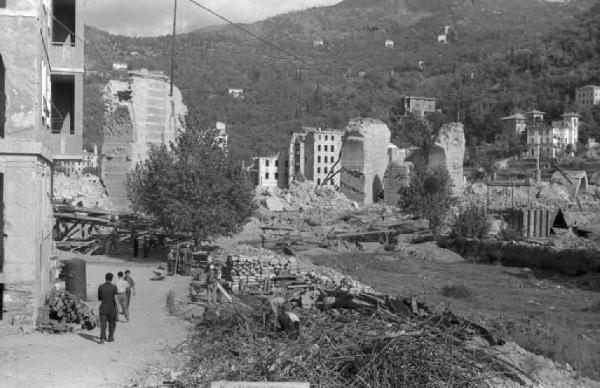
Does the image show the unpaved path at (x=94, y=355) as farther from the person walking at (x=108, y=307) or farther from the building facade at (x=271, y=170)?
the building facade at (x=271, y=170)

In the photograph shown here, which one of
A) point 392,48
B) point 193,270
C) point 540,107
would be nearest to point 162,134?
point 193,270

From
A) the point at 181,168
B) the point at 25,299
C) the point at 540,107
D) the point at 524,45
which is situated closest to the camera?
the point at 25,299

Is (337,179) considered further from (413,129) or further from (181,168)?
(181,168)

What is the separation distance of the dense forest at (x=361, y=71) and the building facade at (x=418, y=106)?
10.5 ft

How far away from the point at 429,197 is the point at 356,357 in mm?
32776

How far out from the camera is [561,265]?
27750 mm

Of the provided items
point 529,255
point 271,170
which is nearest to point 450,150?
point 271,170

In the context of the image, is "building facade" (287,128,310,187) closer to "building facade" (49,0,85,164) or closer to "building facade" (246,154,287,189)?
"building facade" (246,154,287,189)

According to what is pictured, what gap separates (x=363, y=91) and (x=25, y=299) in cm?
12317

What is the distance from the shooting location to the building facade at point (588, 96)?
112 m

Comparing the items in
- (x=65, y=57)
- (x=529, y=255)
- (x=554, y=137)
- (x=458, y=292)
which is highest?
(x=554, y=137)

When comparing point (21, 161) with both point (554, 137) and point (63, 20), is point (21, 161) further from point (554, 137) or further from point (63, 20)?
point (554, 137)

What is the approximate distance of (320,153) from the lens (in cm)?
7588

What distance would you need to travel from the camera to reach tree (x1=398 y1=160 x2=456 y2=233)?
4053 centimetres
